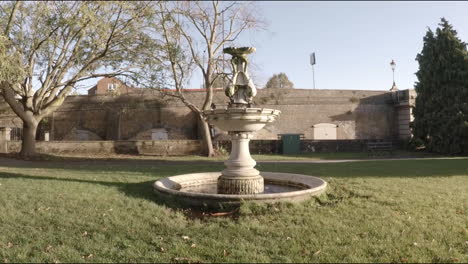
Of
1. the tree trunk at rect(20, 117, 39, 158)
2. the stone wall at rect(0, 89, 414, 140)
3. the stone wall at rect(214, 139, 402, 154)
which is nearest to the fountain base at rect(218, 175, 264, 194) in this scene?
the tree trunk at rect(20, 117, 39, 158)

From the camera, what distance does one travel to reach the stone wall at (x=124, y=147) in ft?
68.7

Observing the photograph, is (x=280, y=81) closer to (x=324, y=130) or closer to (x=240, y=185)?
(x=324, y=130)

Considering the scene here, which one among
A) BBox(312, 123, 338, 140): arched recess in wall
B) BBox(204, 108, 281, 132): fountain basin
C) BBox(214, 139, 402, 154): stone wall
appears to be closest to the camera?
BBox(204, 108, 281, 132): fountain basin

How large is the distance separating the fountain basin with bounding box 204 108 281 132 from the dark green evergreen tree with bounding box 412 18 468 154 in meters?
19.3

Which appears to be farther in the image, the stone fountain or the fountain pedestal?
the fountain pedestal

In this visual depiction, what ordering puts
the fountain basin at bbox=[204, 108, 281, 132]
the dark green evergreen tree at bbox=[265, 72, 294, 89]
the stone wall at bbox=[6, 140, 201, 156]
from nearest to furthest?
the fountain basin at bbox=[204, 108, 281, 132] < the stone wall at bbox=[6, 140, 201, 156] < the dark green evergreen tree at bbox=[265, 72, 294, 89]

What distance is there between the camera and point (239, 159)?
7363 mm

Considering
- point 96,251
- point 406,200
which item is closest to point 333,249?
point 96,251

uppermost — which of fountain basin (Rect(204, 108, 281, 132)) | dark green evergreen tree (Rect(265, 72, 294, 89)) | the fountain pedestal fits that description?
dark green evergreen tree (Rect(265, 72, 294, 89))

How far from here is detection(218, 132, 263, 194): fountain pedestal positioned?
720 cm

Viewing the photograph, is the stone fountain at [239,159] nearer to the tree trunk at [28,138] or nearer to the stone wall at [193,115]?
the tree trunk at [28,138]

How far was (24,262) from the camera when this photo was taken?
3811 millimetres

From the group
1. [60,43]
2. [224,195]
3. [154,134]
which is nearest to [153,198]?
[224,195]

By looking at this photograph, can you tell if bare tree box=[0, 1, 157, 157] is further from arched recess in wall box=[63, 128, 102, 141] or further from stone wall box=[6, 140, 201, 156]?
arched recess in wall box=[63, 128, 102, 141]
